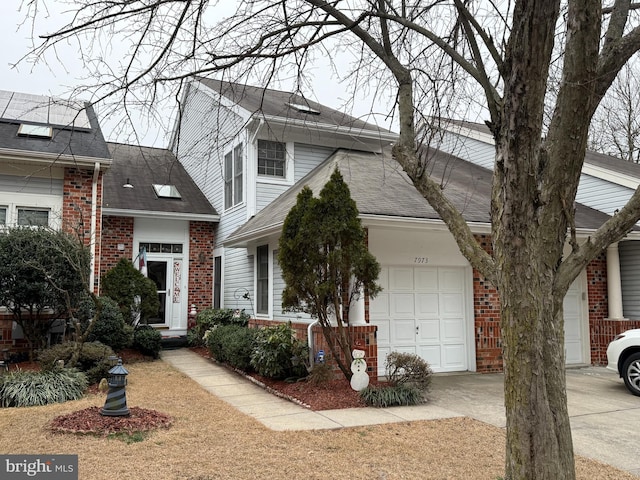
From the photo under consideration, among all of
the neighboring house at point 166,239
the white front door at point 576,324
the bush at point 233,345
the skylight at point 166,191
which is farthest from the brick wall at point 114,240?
the white front door at point 576,324

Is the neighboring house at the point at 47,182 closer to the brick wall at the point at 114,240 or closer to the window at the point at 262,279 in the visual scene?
the brick wall at the point at 114,240

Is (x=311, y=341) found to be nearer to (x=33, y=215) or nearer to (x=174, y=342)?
(x=174, y=342)

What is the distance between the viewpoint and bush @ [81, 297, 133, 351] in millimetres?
10188

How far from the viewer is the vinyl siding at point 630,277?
11.8 m

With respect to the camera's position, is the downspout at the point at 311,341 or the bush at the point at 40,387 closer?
the bush at the point at 40,387

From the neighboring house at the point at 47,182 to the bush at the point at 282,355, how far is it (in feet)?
13.9

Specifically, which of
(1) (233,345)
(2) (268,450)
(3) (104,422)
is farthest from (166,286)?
(2) (268,450)

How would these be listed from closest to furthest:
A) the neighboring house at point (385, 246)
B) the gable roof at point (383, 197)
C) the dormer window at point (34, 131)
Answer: the gable roof at point (383, 197) → the neighboring house at point (385, 246) → the dormer window at point (34, 131)

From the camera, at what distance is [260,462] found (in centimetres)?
488

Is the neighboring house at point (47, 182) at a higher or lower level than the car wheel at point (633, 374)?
higher

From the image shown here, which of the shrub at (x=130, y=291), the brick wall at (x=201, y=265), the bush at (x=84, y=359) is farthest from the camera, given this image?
the brick wall at (x=201, y=265)

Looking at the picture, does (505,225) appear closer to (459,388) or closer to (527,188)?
(527,188)

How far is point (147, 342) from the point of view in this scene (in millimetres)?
11664

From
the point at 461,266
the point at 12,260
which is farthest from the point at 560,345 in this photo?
the point at 12,260
